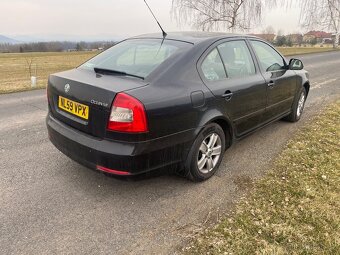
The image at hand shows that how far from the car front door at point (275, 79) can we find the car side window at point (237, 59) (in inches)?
9.8

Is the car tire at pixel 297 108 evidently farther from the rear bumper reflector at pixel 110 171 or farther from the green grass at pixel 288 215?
the rear bumper reflector at pixel 110 171

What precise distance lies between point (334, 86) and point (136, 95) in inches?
353

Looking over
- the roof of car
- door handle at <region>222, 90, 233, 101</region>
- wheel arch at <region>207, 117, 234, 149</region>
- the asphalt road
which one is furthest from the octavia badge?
door handle at <region>222, 90, 233, 101</region>

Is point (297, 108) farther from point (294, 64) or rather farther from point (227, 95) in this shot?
point (227, 95)

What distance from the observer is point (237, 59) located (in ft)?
12.4

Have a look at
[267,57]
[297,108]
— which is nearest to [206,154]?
[267,57]

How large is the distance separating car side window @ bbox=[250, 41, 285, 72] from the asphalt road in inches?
46.6

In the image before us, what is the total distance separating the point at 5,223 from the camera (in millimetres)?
2635

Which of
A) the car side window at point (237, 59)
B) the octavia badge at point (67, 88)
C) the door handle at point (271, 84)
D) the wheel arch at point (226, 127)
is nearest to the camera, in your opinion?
the octavia badge at point (67, 88)

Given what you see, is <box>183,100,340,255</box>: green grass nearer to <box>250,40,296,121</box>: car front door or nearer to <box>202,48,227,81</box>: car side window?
<box>250,40,296,121</box>: car front door

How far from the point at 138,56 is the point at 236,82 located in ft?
3.95

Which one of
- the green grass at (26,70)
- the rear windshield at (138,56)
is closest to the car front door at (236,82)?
the rear windshield at (138,56)

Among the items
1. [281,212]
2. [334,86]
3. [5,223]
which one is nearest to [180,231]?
[281,212]

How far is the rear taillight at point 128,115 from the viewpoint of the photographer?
2568 mm
